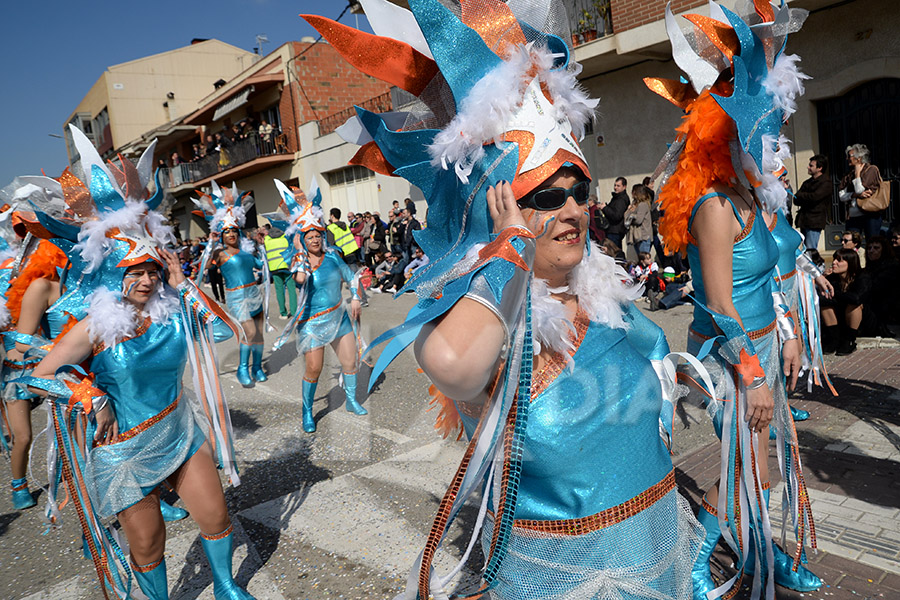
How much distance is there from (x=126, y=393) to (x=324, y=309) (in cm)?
349

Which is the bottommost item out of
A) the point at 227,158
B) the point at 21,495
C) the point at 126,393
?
the point at 21,495

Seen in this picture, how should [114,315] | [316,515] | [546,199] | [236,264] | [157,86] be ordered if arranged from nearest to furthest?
1. [546,199]
2. [114,315]
3. [316,515]
4. [236,264]
5. [157,86]

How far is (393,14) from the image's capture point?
1.67 meters

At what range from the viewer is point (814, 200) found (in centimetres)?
832

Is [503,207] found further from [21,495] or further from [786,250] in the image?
[21,495]

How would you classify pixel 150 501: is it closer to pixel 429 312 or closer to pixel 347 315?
pixel 429 312

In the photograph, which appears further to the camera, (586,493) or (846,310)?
(846,310)

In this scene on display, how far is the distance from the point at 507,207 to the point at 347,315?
17.8ft

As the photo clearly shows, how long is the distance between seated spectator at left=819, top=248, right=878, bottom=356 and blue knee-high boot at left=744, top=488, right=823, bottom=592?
433cm

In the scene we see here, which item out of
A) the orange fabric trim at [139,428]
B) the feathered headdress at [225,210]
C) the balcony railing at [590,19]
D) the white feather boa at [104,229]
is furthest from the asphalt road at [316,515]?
the balcony railing at [590,19]

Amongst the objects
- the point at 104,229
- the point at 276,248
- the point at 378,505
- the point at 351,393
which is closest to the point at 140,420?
the point at 104,229

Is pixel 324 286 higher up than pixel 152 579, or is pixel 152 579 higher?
pixel 324 286

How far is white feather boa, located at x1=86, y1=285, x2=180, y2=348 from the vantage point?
3.13 meters

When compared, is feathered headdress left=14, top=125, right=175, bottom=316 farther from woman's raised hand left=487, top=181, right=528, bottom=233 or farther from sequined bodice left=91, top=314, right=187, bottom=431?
woman's raised hand left=487, top=181, right=528, bottom=233
